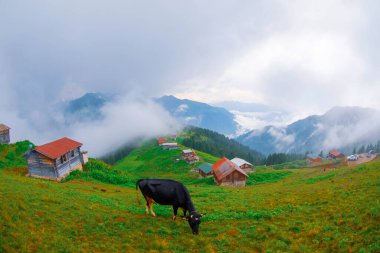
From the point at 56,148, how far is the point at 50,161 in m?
3.89

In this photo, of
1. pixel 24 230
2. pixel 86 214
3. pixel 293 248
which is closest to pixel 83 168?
pixel 86 214

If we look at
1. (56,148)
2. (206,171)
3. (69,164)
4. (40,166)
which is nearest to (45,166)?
(40,166)

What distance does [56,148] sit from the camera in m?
46.3

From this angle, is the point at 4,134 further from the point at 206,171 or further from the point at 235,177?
the point at 235,177

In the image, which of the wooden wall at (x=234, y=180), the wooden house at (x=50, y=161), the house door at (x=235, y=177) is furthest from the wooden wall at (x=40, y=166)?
the house door at (x=235, y=177)

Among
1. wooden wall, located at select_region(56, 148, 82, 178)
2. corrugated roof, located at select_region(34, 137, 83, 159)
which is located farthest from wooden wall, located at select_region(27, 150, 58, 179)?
wooden wall, located at select_region(56, 148, 82, 178)

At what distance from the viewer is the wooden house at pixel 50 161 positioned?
43.2m

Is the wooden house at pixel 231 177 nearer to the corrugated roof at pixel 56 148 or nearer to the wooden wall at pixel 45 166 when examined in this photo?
the corrugated roof at pixel 56 148

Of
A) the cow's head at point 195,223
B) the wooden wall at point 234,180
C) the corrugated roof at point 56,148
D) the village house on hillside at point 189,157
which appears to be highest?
the corrugated roof at point 56,148

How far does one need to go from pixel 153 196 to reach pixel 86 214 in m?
4.79

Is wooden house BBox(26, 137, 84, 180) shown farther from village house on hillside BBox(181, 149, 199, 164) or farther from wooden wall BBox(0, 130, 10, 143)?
village house on hillside BBox(181, 149, 199, 164)

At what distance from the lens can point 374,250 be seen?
11.1 m

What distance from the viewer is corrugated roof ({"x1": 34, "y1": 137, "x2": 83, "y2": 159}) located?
43.1 metres

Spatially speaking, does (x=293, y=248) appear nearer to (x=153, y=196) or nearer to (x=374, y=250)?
(x=374, y=250)
